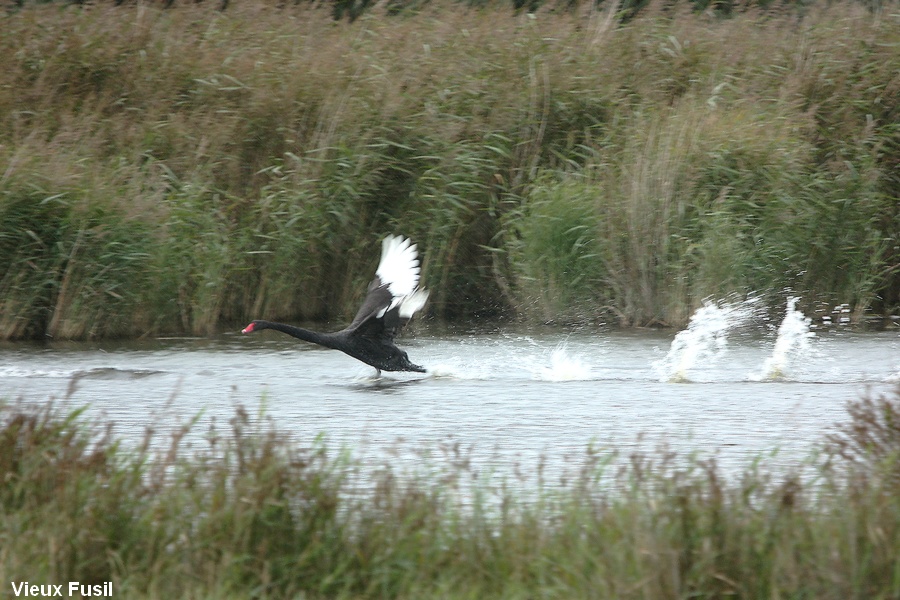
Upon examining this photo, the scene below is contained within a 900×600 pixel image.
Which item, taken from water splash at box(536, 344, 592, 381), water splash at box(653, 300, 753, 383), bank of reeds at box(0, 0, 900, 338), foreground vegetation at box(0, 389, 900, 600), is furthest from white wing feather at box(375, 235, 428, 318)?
foreground vegetation at box(0, 389, 900, 600)

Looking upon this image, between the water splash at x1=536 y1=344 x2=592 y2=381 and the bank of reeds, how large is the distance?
8.02 feet

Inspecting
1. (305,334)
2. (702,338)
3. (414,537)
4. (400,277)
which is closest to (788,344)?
(702,338)

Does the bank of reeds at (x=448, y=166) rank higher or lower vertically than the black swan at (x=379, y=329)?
higher

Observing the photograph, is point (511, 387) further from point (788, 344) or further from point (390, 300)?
point (788, 344)

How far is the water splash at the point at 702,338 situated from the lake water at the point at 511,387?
0.09 ft

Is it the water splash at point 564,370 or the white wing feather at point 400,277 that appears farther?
the white wing feather at point 400,277

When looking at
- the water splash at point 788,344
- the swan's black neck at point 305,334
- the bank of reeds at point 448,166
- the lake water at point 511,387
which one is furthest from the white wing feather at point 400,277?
the water splash at point 788,344

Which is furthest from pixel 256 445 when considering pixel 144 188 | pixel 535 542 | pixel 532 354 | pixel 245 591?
pixel 144 188

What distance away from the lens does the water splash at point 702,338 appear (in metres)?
10.2

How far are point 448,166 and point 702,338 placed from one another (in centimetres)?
352

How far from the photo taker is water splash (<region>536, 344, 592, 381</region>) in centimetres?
1013

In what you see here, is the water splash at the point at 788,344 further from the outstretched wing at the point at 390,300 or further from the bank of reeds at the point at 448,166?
the outstretched wing at the point at 390,300

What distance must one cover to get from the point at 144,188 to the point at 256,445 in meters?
9.03

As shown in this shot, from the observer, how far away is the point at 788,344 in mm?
10586
